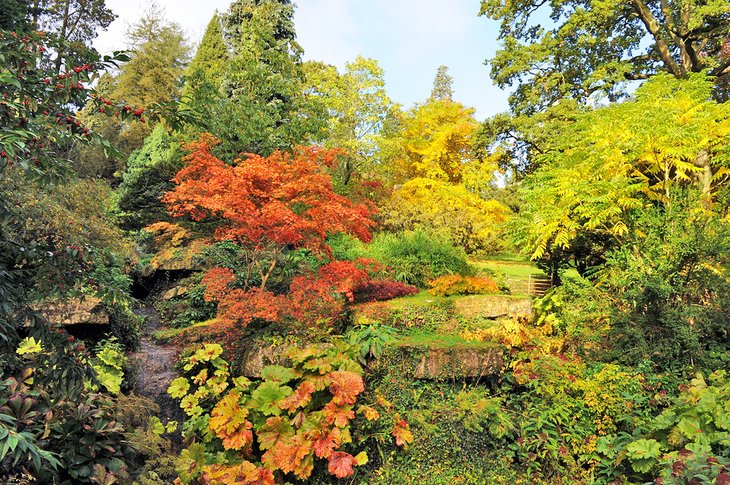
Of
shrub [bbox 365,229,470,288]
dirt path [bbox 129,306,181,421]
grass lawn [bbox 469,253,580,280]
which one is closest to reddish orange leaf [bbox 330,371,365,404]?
dirt path [bbox 129,306,181,421]

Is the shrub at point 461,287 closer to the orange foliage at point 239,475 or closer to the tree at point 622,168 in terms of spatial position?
the tree at point 622,168

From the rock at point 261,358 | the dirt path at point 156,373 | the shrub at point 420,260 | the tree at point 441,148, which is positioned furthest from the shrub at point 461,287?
the tree at point 441,148

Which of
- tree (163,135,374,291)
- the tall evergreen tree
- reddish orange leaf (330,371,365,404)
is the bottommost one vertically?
reddish orange leaf (330,371,365,404)

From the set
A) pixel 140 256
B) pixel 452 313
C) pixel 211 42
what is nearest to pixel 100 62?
pixel 452 313

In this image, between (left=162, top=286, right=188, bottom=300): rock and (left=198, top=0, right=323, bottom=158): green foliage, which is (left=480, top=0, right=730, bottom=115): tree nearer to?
(left=198, top=0, right=323, bottom=158): green foliage

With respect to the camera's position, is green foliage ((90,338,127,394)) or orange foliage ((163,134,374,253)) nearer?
green foliage ((90,338,127,394))

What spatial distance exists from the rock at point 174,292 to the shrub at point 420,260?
413 cm

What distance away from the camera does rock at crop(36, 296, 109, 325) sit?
5.86m

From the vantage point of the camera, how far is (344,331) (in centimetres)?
643

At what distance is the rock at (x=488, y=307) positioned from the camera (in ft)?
21.7

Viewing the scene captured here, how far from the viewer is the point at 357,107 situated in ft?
53.5

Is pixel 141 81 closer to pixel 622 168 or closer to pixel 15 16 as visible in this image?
pixel 15 16

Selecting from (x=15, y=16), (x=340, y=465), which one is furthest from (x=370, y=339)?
(x=15, y=16)

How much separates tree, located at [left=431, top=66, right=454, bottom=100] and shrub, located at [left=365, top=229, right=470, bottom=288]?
33726 mm
